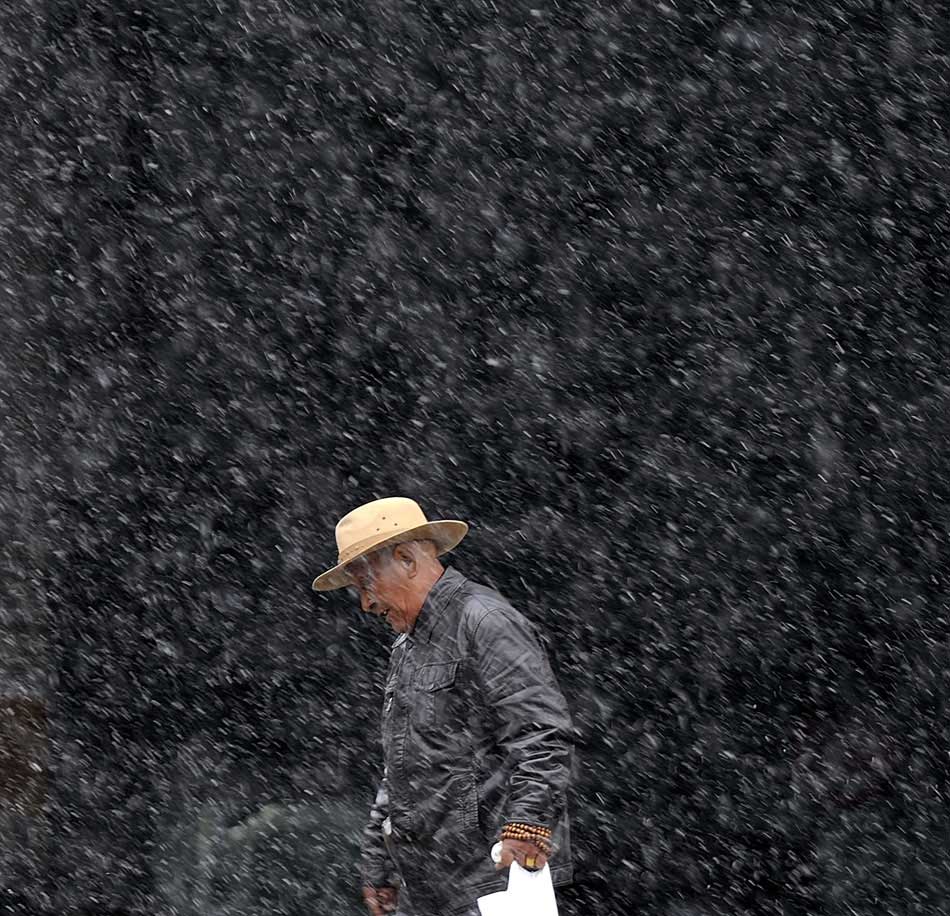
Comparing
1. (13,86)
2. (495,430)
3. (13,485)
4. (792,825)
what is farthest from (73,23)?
(792,825)

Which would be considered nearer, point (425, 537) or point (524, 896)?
point (524, 896)

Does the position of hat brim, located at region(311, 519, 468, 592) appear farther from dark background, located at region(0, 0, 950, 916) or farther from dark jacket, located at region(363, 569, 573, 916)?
dark background, located at region(0, 0, 950, 916)

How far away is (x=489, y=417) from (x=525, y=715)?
306cm

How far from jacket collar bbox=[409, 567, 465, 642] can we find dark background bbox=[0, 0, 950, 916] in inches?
101

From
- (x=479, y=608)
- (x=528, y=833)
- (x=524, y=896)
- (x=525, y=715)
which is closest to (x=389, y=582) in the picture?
(x=479, y=608)

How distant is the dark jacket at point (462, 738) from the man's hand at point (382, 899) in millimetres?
281

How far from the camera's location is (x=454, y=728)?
4.69m

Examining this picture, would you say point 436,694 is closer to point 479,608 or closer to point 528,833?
point 479,608

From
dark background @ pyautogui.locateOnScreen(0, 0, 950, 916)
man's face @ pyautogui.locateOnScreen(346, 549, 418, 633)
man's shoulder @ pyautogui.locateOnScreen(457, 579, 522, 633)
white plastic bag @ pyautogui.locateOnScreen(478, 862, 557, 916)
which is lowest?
dark background @ pyautogui.locateOnScreen(0, 0, 950, 916)

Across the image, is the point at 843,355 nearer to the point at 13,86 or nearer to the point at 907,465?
the point at 907,465

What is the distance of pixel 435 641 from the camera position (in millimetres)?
4766

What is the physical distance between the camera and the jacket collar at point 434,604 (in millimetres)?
4789

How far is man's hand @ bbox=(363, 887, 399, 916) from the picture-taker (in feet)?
16.7

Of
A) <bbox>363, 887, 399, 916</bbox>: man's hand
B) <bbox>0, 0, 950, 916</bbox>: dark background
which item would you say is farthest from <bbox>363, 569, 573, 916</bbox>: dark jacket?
<bbox>0, 0, 950, 916</bbox>: dark background
